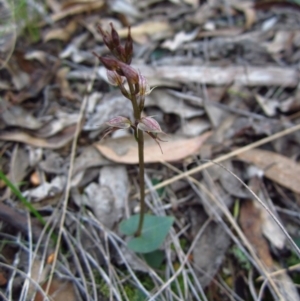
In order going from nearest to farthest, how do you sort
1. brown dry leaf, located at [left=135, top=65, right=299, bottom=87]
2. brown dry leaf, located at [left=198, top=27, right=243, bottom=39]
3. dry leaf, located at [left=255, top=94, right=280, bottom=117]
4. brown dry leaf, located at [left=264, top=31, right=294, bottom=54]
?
dry leaf, located at [left=255, top=94, right=280, bottom=117] → brown dry leaf, located at [left=135, top=65, right=299, bottom=87] → brown dry leaf, located at [left=264, top=31, right=294, bottom=54] → brown dry leaf, located at [left=198, top=27, right=243, bottom=39]

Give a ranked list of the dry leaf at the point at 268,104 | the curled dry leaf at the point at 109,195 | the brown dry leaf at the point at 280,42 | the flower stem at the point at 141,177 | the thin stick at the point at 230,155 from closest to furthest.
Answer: the flower stem at the point at 141,177, the curled dry leaf at the point at 109,195, the thin stick at the point at 230,155, the dry leaf at the point at 268,104, the brown dry leaf at the point at 280,42

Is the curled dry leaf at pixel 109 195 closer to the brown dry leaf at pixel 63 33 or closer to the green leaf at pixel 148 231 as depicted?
the green leaf at pixel 148 231

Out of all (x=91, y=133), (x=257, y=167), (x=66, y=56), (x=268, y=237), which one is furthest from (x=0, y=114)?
(x=268, y=237)

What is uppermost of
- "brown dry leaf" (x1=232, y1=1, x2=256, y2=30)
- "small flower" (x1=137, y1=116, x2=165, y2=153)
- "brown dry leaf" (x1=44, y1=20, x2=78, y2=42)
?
"brown dry leaf" (x1=232, y1=1, x2=256, y2=30)

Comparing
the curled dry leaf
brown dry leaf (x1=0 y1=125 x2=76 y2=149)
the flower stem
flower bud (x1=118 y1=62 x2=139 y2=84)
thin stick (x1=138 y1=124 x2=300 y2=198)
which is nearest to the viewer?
flower bud (x1=118 y1=62 x2=139 y2=84)

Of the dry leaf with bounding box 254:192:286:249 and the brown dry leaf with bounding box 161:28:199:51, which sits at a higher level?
the brown dry leaf with bounding box 161:28:199:51

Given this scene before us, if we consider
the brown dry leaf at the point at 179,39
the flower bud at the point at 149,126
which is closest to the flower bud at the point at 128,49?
the flower bud at the point at 149,126

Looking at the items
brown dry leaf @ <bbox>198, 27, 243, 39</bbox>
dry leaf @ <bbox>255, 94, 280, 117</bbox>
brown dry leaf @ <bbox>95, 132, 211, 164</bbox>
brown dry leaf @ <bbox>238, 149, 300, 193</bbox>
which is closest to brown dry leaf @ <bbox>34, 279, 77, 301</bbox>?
brown dry leaf @ <bbox>95, 132, 211, 164</bbox>

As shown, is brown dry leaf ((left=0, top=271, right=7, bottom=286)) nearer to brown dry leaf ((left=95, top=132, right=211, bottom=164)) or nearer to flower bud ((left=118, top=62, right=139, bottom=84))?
brown dry leaf ((left=95, top=132, right=211, bottom=164))
